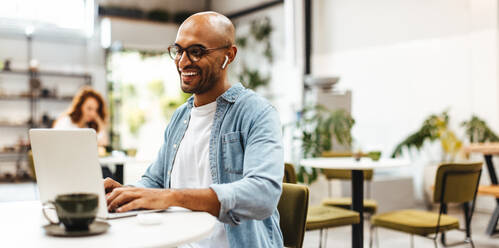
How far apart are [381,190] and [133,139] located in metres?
7.51

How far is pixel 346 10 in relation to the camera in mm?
8297

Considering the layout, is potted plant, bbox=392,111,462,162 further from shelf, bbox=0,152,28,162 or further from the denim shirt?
shelf, bbox=0,152,28,162

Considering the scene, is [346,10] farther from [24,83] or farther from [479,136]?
[24,83]

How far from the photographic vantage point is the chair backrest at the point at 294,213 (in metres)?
1.92

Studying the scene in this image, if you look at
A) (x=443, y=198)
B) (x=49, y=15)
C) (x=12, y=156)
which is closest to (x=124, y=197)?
(x=443, y=198)

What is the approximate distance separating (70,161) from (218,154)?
467 mm

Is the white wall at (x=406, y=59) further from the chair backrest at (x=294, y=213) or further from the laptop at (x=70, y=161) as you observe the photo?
the laptop at (x=70, y=161)

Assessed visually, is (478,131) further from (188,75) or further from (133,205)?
(133,205)

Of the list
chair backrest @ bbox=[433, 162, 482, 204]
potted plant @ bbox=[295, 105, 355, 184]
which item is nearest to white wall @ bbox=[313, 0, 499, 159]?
potted plant @ bbox=[295, 105, 355, 184]

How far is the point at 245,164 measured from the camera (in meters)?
1.37

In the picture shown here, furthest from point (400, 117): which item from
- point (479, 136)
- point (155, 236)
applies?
point (155, 236)

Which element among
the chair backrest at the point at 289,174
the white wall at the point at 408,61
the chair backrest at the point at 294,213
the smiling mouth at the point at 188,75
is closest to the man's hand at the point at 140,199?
the smiling mouth at the point at 188,75

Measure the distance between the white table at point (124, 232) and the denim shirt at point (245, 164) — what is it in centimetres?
9

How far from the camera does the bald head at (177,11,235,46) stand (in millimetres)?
1481
